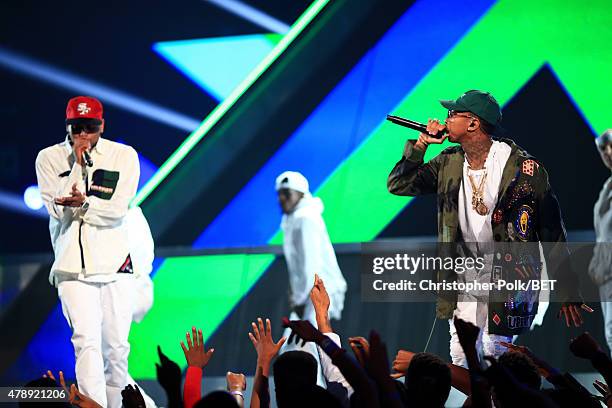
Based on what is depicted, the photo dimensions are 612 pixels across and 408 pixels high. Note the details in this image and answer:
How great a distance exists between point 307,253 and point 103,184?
7.00 ft

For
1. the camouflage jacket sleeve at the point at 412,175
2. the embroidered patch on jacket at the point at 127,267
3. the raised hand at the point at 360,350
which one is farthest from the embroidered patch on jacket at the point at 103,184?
the raised hand at the point at 360,350

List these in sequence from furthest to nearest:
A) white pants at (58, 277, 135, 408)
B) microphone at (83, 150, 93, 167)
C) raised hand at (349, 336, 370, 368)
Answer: microphone at (83, 150, 93, 167), white pants at (58, 277, 135, 408), raised hand at (349, 336, 370, 368)

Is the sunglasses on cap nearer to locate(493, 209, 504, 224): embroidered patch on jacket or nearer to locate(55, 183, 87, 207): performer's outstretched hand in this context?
locate(55, 183, 87, 207): performer's outstretched hand

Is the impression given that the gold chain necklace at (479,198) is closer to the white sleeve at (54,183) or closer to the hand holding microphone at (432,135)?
the hand holding microphone at (432,135)

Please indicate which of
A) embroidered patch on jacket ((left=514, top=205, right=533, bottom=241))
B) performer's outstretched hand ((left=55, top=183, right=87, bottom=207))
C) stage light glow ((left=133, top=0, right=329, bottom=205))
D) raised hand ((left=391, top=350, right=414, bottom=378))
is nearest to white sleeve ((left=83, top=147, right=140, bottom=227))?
performer's outstretched hand ((left=55, top=183, right=87, bottom=207))

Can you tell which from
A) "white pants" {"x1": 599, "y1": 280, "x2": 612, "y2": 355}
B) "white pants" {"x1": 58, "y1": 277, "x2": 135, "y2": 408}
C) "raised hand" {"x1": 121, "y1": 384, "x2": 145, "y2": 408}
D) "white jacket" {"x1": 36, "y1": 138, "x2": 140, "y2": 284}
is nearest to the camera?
"raised hand" {"x1": 121, "y1": 384, "x2": 145, "y2": 408}

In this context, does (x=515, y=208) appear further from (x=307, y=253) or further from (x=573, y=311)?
(x=307, y=253)

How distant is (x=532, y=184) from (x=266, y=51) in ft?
9.72

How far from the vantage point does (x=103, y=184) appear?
17.6 feet

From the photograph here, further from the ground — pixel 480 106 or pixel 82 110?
pixel 82 110

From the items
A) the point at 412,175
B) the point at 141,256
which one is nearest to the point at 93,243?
the point at 141,256

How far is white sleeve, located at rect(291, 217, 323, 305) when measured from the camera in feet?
23.3

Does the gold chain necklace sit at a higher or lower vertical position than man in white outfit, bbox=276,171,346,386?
lower

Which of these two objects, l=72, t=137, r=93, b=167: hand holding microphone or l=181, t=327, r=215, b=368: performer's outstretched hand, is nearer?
l=181, t=327, r=215, b=368: performer's outstretched hand
